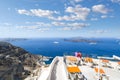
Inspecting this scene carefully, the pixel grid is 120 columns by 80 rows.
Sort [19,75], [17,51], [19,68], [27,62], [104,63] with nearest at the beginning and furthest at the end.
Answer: [104,63], [19,75], [19,68], [27,62], [17,51]

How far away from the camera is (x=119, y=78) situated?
33250 mm

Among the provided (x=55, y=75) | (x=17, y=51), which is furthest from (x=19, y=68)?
(x=55, y=75)

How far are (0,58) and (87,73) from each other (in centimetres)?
3819

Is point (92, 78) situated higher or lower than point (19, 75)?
higher

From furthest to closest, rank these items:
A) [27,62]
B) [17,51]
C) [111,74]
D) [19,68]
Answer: [17,51] < [27,62] < [19,68] < [111,74]

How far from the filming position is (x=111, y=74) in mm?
35656

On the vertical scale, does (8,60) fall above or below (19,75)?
above

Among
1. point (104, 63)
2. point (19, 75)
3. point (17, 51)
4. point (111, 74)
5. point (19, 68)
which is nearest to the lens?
point (111, 74)

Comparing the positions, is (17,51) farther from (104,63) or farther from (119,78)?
(119,78)

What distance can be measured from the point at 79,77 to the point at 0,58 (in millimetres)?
38860

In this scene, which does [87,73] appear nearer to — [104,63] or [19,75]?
[104,63]

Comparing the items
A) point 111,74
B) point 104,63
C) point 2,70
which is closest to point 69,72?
point 111,74

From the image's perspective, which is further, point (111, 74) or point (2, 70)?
point (2, 70)

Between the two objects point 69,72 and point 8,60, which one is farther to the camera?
point 8,60
